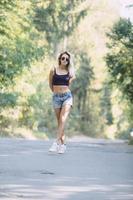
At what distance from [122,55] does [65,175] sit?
1370 cm

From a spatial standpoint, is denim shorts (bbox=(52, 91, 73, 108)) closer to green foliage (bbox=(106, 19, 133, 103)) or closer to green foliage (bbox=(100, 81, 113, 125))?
green foliage (bbox=(106, 19, 133, 103))

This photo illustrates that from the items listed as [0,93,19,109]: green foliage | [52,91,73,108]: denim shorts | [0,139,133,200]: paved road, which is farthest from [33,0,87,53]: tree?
[0,139,133,200]: paved road

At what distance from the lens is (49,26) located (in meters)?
47.2

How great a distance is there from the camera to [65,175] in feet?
29.6

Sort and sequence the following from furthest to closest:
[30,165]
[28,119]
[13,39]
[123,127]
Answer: [123,127] → [28,119] → [13,39] → [30,165]

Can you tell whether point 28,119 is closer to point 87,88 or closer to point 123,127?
point 87,88

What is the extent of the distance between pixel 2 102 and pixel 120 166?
16.2m

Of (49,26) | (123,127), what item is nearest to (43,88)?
(49,26)

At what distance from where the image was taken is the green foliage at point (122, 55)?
876 inches

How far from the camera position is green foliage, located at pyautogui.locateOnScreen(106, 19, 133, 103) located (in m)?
22.2

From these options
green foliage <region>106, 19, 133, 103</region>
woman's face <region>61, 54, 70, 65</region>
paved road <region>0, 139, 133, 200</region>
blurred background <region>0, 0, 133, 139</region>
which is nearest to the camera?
paved road <region>0, 139, 133, 200</region>

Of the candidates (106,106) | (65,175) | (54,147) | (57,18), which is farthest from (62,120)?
(106,106)

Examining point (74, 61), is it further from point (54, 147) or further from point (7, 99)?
point (54, 147)

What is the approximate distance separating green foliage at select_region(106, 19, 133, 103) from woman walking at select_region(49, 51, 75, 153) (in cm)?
945
